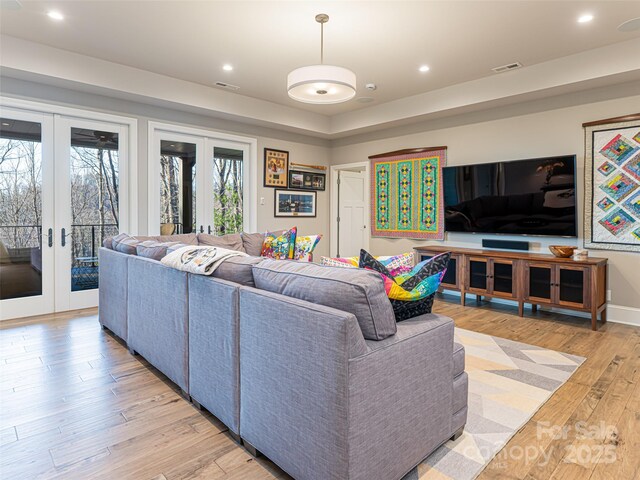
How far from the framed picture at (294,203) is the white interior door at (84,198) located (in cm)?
241

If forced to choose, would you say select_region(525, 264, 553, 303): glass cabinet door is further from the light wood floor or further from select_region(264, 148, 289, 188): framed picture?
select_region(264, 148, 289, 188): framed picture

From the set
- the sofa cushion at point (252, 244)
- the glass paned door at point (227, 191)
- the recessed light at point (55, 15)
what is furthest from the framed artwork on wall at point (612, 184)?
the recessed light at point (55, 15)

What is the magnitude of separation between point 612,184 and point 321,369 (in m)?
4.28

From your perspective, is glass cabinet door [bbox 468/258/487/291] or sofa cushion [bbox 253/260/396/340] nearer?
sofa cushion [bbox 253/260/396/340]

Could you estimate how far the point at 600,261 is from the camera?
3.97 meters

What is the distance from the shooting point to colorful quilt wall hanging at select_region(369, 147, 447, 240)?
18.6 ft

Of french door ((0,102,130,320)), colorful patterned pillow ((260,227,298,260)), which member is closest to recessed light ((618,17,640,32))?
colorful patterned pillow ((260,227,298,260))

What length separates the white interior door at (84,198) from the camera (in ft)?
14.5

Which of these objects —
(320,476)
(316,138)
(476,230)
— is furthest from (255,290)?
(316,138)

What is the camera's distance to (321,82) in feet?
9.78

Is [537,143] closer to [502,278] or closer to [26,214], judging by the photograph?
[502,278]

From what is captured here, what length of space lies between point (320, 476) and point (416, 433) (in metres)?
0.46

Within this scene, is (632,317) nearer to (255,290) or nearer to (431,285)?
(431,285)

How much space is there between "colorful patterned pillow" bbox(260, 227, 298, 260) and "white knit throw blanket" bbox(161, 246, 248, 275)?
215 centimetres
